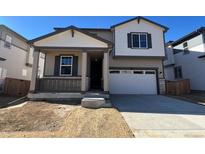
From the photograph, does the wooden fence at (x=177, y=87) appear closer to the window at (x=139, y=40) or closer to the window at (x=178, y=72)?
the window at (x=178, y=72)

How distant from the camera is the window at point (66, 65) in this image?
11461 millimetres

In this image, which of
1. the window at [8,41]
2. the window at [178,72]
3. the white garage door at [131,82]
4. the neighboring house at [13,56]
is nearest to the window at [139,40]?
the white garage door at [131,82]

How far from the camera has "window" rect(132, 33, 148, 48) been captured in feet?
45.2

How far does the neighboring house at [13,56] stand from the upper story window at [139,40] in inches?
482

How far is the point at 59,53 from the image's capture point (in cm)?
1164

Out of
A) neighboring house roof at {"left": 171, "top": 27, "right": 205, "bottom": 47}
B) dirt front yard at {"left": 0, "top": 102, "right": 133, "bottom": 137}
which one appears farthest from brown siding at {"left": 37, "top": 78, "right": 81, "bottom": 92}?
neighboring house roof at {"left": 171, "top": 27, "right": 205, "bottom": 47}

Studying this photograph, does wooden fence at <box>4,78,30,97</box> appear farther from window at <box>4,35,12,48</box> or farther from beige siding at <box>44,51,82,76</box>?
window at <box>4,35,12,48</box>

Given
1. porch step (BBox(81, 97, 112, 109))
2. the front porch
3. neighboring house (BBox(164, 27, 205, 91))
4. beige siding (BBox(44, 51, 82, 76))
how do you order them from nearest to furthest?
1. porch step (BBox(81, 97, 112, 109))
2. the front porch
3. beige siding (BBox(44, 51, 82, 76))
4. neighboring house (BBox(164, 27, 205, 91))

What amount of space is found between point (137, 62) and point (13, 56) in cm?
1338

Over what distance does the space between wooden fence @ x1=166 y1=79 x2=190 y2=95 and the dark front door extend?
273 inches

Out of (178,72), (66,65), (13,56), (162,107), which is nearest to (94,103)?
(162,107)

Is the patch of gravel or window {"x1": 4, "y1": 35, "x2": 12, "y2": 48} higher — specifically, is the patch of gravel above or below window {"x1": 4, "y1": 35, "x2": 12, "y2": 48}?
below

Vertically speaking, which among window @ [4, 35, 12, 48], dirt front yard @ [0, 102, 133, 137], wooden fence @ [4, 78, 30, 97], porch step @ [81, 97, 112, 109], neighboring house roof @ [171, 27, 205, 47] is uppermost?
neighboring house roof @ [171, 27, 205, 47]
